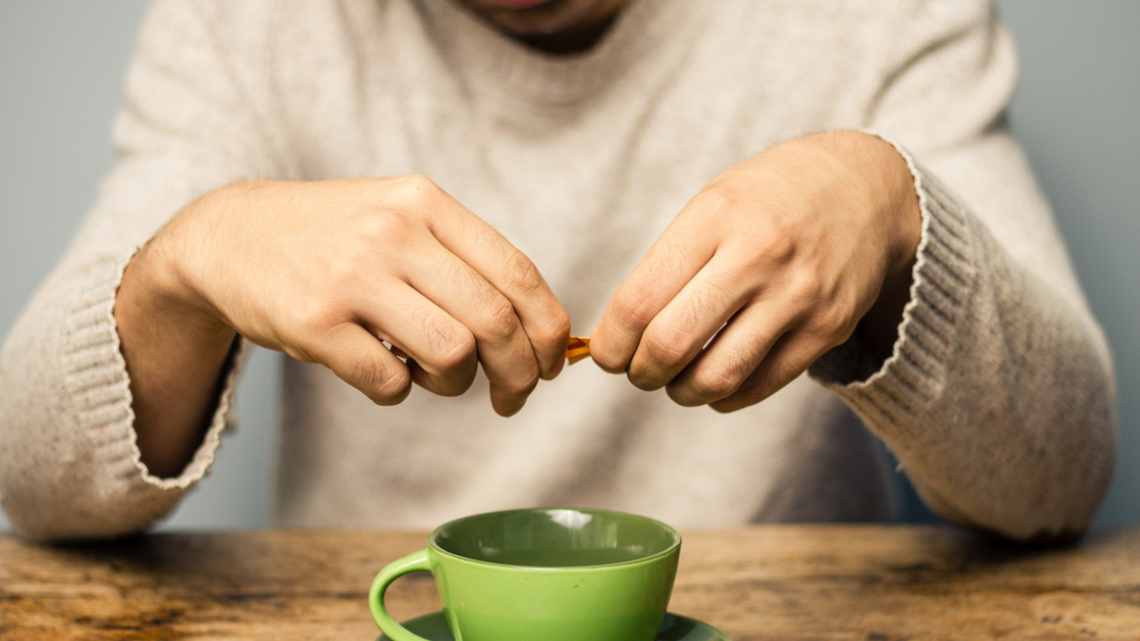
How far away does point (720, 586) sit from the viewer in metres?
0.61

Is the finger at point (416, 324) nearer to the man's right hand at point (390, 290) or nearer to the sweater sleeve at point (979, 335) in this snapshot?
the man's right hand at point (390, 290)

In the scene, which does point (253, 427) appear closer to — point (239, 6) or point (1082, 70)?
point (239, 6)

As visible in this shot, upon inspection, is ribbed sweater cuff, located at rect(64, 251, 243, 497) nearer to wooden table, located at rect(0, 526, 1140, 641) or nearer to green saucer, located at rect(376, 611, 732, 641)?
wooden table, located at rect(0, 526, 1140, 641)

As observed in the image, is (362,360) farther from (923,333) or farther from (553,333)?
(923,333)

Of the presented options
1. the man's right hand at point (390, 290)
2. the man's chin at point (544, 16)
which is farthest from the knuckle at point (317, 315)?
the man's chin at point (544, 16)

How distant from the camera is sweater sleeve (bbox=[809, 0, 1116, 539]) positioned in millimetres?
555

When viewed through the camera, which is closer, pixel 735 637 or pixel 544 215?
pixel 735 637

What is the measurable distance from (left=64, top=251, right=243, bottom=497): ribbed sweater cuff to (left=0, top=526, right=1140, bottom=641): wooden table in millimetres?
86

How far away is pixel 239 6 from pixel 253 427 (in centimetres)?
64

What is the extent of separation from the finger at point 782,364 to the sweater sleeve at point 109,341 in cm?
37

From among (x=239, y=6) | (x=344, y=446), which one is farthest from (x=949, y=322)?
(x=239, y=6)

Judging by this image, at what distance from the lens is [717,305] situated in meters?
0.42

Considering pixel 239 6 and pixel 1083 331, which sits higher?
pixel 239 6

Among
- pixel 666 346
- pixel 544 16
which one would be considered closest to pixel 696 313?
pixel 666 346
